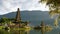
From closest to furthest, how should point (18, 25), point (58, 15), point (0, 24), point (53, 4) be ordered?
point (53, 4)
point (58, 15)
point (18, 25)
point (0, 24)

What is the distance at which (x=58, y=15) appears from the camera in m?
8.59

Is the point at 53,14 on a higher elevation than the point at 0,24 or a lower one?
higher

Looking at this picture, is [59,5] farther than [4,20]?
No

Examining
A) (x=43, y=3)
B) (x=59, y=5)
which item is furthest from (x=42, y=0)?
(x=59, y=5)

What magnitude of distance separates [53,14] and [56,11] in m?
0.61

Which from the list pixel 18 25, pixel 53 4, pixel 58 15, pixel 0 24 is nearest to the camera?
pixel 53 4

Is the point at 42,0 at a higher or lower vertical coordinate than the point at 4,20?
higher

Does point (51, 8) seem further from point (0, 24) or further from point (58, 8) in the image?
point (0, 24)

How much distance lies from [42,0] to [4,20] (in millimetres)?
84704

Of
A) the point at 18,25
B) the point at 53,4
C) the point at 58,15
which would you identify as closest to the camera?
the point at 53,4

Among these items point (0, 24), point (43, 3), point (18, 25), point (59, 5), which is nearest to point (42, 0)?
point (43, 3)

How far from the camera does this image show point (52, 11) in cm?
857

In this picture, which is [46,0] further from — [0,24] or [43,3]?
[0,24]

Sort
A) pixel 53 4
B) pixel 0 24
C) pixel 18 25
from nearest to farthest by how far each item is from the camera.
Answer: pixel 53 4 < pixel 18 25 < pixel 0 24
